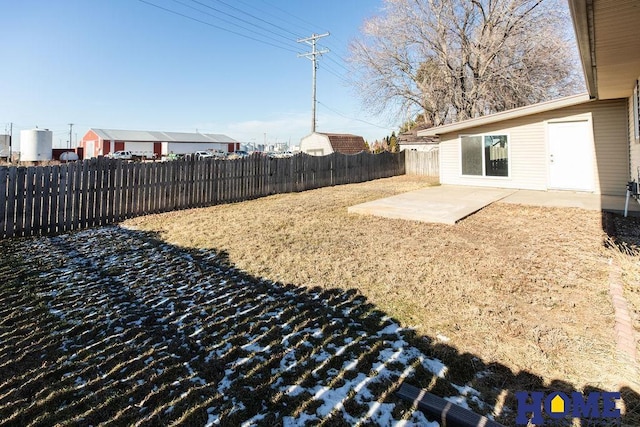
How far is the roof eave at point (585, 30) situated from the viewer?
11.5 ft

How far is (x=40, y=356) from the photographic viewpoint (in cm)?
263

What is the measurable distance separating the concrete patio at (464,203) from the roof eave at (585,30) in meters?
3.44

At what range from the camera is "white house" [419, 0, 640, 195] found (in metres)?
7.50

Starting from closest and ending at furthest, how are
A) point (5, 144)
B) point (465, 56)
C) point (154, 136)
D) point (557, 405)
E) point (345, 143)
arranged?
1. point (557, 405)
2. point (465, 56)
3. point (345, 143)
4. point (5, 144)
5. point (154, 136)

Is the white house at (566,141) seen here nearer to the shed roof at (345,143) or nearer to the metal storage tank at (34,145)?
the shed roof at (345,143)

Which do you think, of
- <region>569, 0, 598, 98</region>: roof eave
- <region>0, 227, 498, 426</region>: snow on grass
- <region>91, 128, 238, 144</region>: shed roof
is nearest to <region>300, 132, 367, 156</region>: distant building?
<region>569, 0, 598, 98</region>: roof eave

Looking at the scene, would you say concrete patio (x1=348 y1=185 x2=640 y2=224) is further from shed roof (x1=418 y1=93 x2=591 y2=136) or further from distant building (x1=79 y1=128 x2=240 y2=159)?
distant building (x1=79 y1=128 x2=240 y2=159)

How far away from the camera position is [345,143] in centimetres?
3162

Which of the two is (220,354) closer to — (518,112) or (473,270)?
(473,270)

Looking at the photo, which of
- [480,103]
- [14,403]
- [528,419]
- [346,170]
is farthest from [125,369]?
[480,103]

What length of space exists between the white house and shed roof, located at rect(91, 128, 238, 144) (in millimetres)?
52439

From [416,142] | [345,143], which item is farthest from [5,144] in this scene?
[416,142]

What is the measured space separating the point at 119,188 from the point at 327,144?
23322 millimetres

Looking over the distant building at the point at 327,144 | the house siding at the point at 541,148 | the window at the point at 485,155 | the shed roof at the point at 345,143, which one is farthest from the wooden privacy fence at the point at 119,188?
the shed roof at the point at 345,143
